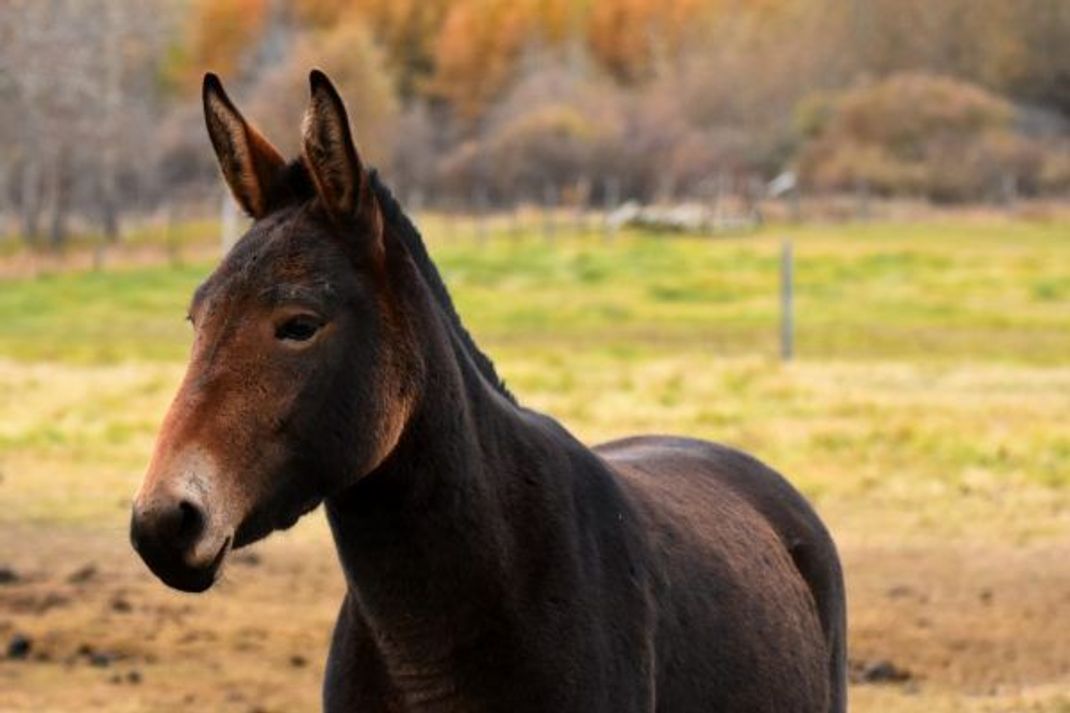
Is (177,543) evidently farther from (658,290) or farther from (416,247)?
(658,290)

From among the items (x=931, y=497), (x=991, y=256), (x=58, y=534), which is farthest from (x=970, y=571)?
(x=991, y=256)

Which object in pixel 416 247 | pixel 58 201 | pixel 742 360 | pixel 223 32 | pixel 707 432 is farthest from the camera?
pixel 223 32

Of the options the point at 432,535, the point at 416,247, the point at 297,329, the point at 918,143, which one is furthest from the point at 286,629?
the point at 918,143

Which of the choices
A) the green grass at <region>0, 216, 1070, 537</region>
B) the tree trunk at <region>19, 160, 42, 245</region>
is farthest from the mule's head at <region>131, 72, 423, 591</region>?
the tree trunk at <region>19, 160, 42, 245</region>

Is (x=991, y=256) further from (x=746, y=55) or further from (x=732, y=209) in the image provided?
(x=746, y=55)

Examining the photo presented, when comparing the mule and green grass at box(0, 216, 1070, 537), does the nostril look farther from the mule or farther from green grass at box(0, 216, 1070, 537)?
green grass at box(0, 216, 1070, 537)

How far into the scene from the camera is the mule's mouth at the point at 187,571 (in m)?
4.11

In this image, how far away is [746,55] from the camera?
11288 centimetres

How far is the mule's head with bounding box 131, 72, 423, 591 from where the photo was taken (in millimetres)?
4250

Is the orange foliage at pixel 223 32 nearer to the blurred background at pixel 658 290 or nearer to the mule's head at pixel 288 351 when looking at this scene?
the blurred background at pixel 658 290

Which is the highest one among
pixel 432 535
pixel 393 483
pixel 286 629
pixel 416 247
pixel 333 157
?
pixel 333 157

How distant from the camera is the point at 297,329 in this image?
4.45 metres

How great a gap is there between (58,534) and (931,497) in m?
6.38

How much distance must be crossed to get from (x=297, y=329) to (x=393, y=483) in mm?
420
